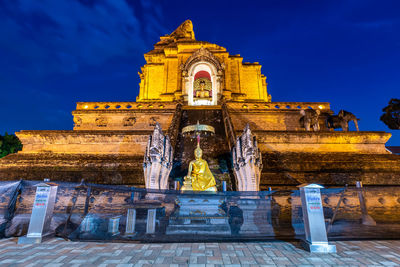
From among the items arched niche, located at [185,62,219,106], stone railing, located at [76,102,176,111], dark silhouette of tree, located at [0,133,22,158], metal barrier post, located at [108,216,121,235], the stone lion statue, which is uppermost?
the stone lion statue

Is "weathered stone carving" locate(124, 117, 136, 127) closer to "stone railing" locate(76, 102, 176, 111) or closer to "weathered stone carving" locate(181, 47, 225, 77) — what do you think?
"stone railing" locate(76, 102, 176, 111)

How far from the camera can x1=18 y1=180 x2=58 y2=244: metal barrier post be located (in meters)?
5.14

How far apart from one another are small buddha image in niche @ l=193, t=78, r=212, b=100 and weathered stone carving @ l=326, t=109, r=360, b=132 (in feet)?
41.6

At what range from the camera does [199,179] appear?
7.27 meters

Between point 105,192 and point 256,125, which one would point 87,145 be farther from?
point 256,125

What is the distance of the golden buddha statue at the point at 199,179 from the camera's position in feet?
23.3

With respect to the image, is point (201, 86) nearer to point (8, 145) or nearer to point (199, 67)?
point (199, 67)

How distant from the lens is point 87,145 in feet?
42.3

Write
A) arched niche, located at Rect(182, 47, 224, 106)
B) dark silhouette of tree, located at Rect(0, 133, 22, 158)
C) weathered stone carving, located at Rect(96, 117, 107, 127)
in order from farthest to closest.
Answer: dark silhouette of tree, located at Rect(0, 133, 22, 158) < arched niche, located at Rect(182, 47, 224, 106) < weathered stone carving, located at Rect(96, 117, 107, 127)

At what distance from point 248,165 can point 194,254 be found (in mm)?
4319

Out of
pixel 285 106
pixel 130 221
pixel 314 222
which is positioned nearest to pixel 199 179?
pixel 130 221

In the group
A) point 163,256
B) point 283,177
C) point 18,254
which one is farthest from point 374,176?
point 18,254

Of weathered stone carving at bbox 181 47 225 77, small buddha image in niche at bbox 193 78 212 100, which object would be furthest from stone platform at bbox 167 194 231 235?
small buddha image in niche at bbox 193 78 212 100

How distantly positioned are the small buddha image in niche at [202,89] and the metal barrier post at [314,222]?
1940cm
